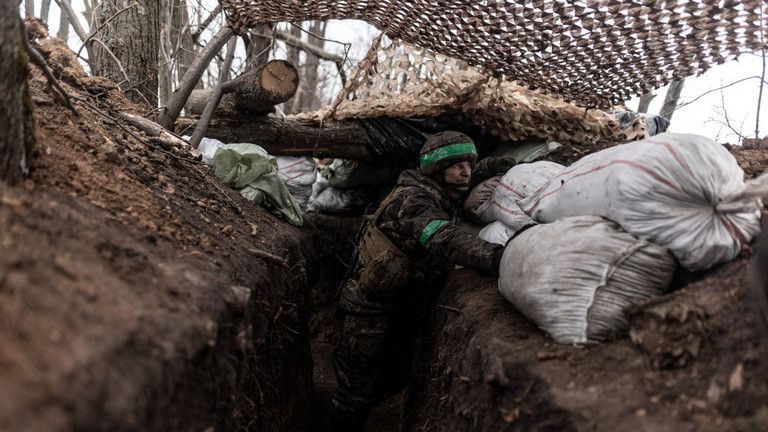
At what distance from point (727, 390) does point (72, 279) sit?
166 cm

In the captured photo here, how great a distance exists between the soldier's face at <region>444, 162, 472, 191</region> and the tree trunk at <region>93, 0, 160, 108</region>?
242 centimetres

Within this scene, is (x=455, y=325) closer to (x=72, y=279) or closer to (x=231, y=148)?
(x=72, y=279)

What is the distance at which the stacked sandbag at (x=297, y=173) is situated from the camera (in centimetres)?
438

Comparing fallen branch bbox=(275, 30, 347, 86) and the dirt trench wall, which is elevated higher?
fallen branch bbox=(275, 30, 347, 86)

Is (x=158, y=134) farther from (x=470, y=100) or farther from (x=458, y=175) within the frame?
(x=470, y=100)

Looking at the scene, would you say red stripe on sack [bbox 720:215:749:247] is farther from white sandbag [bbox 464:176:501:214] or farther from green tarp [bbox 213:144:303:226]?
green tarp [bbox 213:144:303:226]

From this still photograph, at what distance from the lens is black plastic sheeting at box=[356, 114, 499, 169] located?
4062mm

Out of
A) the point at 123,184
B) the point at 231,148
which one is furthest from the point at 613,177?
the point at 231,148

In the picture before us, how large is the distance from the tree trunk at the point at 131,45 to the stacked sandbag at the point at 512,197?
2763 millimetres

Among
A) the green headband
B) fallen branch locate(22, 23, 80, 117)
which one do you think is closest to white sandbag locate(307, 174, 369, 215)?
the green headband

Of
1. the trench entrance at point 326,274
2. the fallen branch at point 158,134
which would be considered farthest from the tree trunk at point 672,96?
the fallen branch at point 158,134

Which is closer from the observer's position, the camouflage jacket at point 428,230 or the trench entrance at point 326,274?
the camouflage jacket at point 428,230

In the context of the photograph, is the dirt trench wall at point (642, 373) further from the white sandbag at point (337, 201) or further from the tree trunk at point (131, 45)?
the tree trunk at point (131, 45)

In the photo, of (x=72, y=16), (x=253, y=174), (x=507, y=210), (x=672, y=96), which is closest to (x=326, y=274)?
(x=253, y=174)
